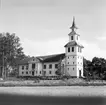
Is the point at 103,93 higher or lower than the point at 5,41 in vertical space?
lower

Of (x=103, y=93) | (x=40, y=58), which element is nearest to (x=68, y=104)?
(x=103, y=93)

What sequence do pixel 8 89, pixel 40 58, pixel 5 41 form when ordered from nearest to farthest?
pixel 8 89 → pixel 5 41 → pixel 40 58

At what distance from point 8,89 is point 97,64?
22511 mm

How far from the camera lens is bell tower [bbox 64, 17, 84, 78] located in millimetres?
Answer: 36875

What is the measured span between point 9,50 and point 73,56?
11553 millimetres

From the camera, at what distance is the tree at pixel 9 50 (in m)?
34.8

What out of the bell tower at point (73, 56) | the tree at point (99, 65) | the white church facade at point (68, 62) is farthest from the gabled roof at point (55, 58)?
the tree at point (99, 65)

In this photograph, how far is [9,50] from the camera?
35.1 metres

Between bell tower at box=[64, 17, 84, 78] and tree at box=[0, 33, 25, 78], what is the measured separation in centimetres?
860

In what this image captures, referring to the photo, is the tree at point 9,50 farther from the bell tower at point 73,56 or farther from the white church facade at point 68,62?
the bell tower at point 73,56

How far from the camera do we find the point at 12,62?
117 feet

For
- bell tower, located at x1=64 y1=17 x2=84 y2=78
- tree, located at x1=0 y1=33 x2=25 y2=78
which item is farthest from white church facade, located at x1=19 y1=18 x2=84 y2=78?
tree, located at x1=0 y1=33 x2=25 y2=78

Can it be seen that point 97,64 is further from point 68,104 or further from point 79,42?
point 68,104

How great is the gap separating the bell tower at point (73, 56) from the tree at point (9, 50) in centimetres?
860
